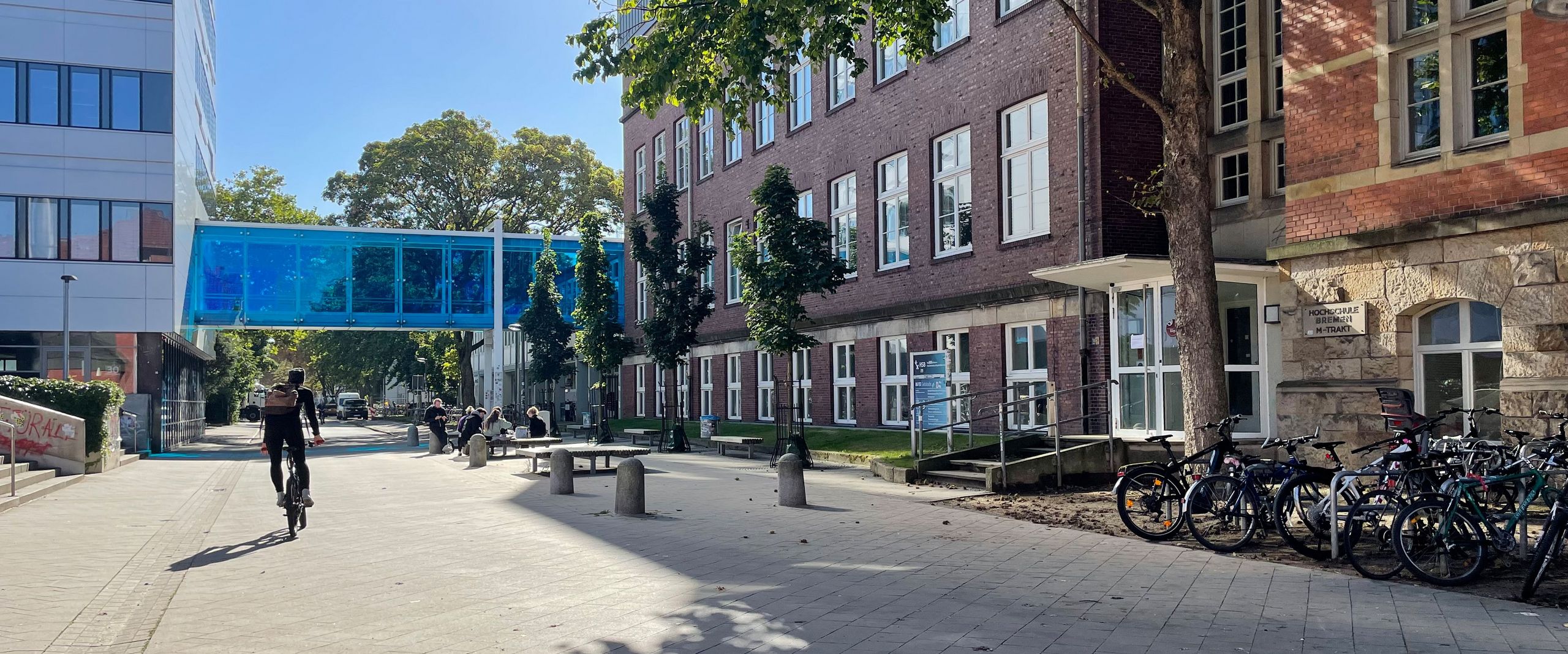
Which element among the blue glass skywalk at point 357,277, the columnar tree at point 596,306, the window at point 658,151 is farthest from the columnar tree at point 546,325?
the columnar tree at point 596,306

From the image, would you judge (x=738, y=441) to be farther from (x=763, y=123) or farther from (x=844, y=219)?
(x=763, y=123)

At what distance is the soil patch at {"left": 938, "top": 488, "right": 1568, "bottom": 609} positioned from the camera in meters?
8.19

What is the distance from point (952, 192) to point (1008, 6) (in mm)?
3678

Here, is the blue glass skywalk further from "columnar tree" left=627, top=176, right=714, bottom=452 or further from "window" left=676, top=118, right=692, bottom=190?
"columnar tree" left=627, top=176, right=714, bottom=452

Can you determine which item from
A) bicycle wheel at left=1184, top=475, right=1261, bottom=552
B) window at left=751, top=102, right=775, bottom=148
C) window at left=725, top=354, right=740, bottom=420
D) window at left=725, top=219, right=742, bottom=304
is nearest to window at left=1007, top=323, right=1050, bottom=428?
bicycle wheel at left=1184, top=475, right=1261, bottom=552

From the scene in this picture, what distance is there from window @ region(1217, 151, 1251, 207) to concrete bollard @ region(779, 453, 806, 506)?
860cm

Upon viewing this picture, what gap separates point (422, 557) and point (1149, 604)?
19.7 ft

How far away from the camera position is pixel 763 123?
33000mm

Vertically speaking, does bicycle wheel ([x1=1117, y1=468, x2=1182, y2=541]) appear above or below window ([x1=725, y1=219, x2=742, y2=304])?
below

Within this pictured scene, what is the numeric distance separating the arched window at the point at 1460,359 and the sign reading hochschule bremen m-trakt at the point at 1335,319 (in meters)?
0.59

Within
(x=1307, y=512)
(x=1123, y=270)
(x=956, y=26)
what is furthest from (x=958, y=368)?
(x=1307, y=512)

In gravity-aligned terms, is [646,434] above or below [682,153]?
below

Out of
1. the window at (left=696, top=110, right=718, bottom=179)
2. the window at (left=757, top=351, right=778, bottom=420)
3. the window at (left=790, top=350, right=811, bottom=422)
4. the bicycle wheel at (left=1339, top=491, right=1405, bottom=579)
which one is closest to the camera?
the bicycle wheel at (left=1339, top=491, right=1405, bottom=579)

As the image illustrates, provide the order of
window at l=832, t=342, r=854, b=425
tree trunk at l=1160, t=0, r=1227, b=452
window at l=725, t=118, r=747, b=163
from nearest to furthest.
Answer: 1. tree trunk at l=1160, t=0, r=1227, b=452
2. window at l=832, t=342, r=854, b=425
3. window at l=725, t=118, r=747, b=163
